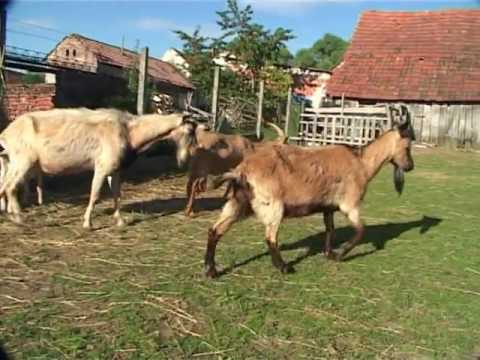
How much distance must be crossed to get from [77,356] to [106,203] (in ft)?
18.2

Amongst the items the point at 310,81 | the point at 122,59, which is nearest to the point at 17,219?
the point at 122,59

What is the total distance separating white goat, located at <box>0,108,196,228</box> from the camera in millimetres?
7672

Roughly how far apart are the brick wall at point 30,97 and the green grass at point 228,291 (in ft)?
14.7

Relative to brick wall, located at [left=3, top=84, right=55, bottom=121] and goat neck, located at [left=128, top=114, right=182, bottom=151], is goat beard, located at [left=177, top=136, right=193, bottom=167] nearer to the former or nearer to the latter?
goat neck, located at [left=128, top=114, right=182, bottom=151]

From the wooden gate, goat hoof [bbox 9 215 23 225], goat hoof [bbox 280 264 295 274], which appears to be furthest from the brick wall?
the wooden gate

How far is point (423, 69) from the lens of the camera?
1101 inches

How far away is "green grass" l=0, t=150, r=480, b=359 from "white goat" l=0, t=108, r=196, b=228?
59cm

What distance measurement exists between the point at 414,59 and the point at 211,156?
837 inches

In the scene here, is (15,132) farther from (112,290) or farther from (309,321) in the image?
(309,321)

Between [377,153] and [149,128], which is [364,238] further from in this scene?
[149,128]

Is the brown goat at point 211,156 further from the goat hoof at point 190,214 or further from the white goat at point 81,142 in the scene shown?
the white goat at point 81,142

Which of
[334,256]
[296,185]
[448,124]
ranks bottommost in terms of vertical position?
[334,256]

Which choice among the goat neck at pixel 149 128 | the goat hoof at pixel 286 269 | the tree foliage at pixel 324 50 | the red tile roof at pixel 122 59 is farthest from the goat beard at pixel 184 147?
the tree foliage at pixel 324 50

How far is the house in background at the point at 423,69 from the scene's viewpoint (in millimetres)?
26312
